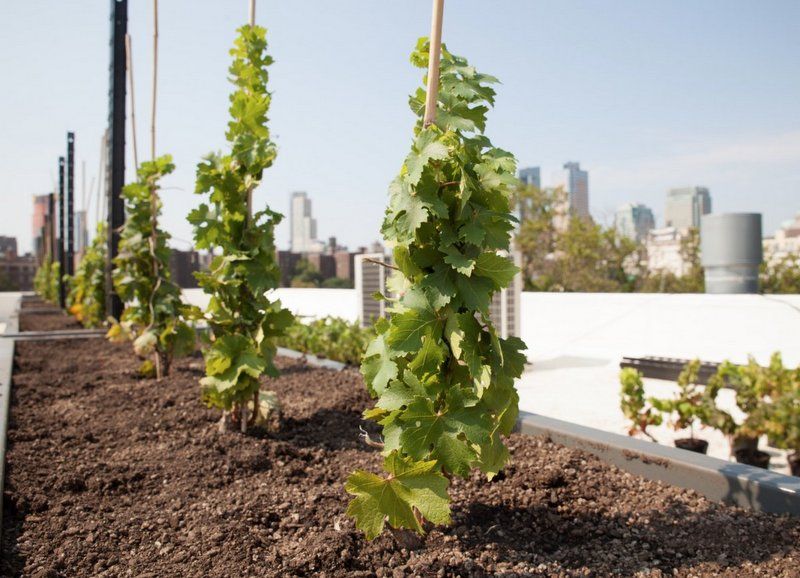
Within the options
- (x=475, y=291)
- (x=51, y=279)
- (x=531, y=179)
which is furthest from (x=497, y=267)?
(x=531, y=179)

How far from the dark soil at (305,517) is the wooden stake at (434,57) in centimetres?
147

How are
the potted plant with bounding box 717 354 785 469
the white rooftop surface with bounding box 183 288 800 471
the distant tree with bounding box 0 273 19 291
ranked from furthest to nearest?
the distant tree with bounding box 0 273 19 291
the white rooftop surface with bounding box 183 288 800 471
the potted plant with bounding box 717 354 785 469

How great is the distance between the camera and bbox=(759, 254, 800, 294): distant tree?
14403 millimetres

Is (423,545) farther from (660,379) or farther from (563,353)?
(563,353)

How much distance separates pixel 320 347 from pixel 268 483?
501 centimetres

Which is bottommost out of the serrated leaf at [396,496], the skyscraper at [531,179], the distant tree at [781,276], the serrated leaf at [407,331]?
the serrated leaf at [396,496]

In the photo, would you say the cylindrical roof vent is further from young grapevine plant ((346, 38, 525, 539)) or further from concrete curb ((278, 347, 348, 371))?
young grapevine plant ((346, 38, 525, 539))

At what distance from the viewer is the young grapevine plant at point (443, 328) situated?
184cm

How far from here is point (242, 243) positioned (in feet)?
12.1

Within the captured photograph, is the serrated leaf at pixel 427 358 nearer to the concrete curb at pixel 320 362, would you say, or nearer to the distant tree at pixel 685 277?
the concrete curb at pixel 320 362

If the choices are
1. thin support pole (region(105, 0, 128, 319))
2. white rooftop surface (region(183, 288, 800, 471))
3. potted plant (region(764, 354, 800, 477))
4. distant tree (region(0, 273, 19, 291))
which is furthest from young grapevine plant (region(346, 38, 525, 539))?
distant tree (region(0, 273, 19, 291))

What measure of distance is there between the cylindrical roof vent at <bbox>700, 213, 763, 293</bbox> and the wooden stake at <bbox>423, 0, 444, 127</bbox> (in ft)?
29.6

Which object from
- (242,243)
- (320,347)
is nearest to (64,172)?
(320,347)

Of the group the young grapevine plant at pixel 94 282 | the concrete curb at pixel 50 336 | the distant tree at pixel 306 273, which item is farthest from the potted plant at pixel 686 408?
the distant tree at pixel 306 273
